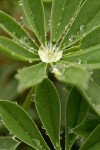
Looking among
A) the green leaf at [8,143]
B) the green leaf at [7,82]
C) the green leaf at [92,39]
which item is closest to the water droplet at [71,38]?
the green leaf at [92,39]

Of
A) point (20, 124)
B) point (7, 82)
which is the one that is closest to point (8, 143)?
point (20, 124)

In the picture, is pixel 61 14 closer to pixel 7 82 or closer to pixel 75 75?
pixel 75 75

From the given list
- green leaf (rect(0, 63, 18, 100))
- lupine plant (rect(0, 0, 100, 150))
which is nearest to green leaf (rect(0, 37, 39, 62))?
lupine plant (rect(0, 0, 100, 150))

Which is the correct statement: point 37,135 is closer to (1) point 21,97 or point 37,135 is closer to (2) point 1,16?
(2) point 1,16

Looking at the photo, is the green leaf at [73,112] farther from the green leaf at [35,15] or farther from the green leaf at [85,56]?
the green leaf at [35,15]

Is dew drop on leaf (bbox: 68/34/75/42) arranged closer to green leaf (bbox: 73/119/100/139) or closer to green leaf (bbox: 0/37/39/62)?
green leaf (bbox: 0/37/39/62)

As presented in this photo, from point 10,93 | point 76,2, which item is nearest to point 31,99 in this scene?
point 76,2

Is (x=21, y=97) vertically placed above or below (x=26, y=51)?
below
